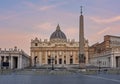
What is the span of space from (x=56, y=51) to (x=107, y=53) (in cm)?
2851

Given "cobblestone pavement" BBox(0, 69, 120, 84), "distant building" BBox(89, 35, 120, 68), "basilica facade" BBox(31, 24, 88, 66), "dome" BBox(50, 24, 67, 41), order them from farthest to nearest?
"dome" BBox(50, 24, 67, 41), "basilica facade" BBox(31, 24, 88, 66), "distant building" BBox(89, 35, 120, 68), "cobblestone pavement" BBox(0, 69, 120, 84)

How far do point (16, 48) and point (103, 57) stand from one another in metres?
31.9

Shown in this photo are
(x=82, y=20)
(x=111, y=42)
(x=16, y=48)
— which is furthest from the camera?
(x=111, y=42)

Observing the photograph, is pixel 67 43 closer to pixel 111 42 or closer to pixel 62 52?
pixel 62 52

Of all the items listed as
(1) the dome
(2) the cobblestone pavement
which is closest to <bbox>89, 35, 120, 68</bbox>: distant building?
(1) the dome

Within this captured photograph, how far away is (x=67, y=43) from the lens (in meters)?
142

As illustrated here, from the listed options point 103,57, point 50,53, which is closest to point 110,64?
point 103,57

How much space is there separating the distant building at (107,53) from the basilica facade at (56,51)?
7.30 meters

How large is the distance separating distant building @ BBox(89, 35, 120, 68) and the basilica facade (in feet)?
24.0

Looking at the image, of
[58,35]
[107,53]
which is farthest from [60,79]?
[58,35]

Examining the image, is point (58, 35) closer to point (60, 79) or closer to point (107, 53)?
point (107, 53)

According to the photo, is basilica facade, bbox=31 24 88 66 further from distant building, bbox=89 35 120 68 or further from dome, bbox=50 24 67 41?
distant building, bbox=89 35 120 68

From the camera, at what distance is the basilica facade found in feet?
461

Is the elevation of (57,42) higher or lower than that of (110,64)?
higher
